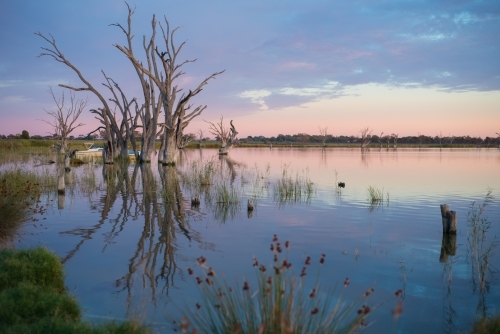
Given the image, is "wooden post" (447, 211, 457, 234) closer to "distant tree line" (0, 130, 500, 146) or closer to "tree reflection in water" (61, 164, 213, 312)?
"tree reflection in water" (61, 164, 213, 312)

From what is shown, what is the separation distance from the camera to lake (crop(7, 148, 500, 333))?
620 centimetres

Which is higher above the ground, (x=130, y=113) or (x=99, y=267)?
(x=130, y=113)

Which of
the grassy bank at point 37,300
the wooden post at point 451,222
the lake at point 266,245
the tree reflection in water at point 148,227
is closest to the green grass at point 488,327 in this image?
the lake at point 266,245

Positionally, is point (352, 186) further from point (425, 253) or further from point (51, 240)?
point (51, 240)

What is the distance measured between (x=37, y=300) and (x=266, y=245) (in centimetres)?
510

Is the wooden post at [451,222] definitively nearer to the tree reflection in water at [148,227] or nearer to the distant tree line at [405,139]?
the tree reflection in water at [148,227]

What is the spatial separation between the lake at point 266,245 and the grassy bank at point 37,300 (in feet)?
1.18

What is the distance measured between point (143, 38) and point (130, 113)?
18.9 ft

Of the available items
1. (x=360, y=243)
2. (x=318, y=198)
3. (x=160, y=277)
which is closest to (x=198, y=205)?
(x=318, y=198)

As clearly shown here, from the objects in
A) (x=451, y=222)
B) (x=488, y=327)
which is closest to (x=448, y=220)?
(x=451, y=222)

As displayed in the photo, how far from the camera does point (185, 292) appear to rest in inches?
252

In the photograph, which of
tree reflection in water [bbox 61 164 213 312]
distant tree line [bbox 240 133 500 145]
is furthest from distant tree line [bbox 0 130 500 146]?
tree reflection in water [bbox 61 164 213 312]

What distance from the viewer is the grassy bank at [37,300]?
4387 millimetres

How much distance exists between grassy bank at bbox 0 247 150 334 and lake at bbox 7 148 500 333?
14.1 inches
